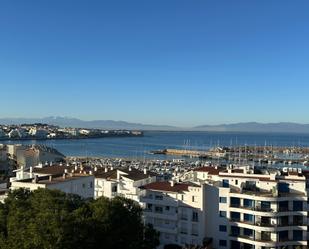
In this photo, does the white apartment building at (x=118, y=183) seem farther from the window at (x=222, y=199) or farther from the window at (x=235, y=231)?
the window at (x=235, y=231)

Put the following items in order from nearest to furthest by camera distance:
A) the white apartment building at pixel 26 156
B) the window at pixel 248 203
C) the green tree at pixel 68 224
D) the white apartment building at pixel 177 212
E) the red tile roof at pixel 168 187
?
the green tree at pixel 68 224 → the window at pixel 248 203 → the white apartment building at pixel 177 212 → the red tile roof at pixel 168 187 → the white apartment building at pixel 26 156

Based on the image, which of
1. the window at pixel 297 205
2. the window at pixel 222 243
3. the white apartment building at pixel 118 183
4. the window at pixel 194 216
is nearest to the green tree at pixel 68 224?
the window at pixel 194 216

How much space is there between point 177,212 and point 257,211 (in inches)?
229

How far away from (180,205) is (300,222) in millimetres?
8059

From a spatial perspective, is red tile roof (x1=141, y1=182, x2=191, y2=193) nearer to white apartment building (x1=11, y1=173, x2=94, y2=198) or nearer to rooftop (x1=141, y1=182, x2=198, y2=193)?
rooftop (x1=141, y1=182, x2=198, y2=193)

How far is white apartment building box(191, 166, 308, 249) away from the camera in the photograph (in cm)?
2845

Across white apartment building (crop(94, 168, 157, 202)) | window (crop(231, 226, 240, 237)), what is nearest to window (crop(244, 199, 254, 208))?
window (crop(231, 226, 240, 237))

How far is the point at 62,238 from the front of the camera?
1934 centimetres

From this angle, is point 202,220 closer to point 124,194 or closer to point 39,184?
point 124,194

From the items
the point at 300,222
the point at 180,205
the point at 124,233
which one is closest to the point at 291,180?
the point at 300,222

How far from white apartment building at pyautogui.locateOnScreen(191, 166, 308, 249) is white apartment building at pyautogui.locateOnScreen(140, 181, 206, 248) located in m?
0.61

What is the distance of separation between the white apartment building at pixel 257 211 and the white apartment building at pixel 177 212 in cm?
61

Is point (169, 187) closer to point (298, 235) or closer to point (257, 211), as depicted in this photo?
point (257, 211)

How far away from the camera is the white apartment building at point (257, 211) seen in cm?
2845
